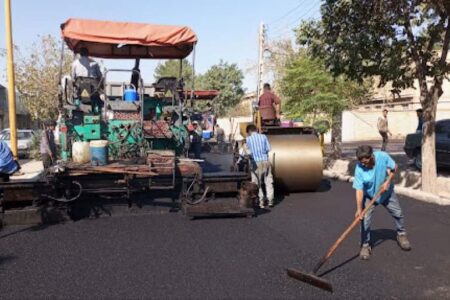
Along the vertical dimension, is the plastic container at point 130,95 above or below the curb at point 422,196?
above

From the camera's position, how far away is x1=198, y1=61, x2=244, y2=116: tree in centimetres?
4784

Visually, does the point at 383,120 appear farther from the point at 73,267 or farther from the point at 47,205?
the point at 73,267

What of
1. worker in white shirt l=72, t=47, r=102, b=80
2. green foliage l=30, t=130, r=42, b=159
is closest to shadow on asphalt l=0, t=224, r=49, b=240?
worker in white shirt l=72, t=47, r=102, b=80

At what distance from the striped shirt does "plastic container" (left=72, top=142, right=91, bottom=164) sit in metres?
2.69

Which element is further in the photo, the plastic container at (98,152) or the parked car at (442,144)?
the parked car at (442,144)

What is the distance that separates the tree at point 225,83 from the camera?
47.8m

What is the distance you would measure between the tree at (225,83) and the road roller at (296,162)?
3819 cm

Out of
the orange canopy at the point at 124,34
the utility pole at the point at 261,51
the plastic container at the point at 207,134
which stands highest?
the utility pole at the point at 261,51

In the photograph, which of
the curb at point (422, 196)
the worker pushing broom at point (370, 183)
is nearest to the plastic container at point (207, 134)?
the curb at point (422, 196)

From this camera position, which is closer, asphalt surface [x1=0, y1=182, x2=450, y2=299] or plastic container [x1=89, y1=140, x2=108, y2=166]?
asphalt surface [x1=0, y1=182, x2=450, y2=299]

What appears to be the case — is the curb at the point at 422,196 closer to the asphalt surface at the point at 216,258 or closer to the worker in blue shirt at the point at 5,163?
the asphalt surface at the point at 216,258

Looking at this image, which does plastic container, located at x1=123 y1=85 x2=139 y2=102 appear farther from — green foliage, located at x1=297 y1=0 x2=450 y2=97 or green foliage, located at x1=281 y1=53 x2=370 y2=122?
green foliage, located at x1=281 y1=53 x2=370 y2=122

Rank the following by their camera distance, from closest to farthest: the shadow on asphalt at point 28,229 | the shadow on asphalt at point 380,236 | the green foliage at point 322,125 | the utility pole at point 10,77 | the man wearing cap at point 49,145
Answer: the shadow on asphalt at point 380,236 < the shadow on asphalt at point 28,229 < the man wearing cap at point 49,145 < the utility pole at point 10,77 < the green foliage at point 322,125

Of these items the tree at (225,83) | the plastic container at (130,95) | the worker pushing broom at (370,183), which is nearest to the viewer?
the worker pushing broom at (370,183)
